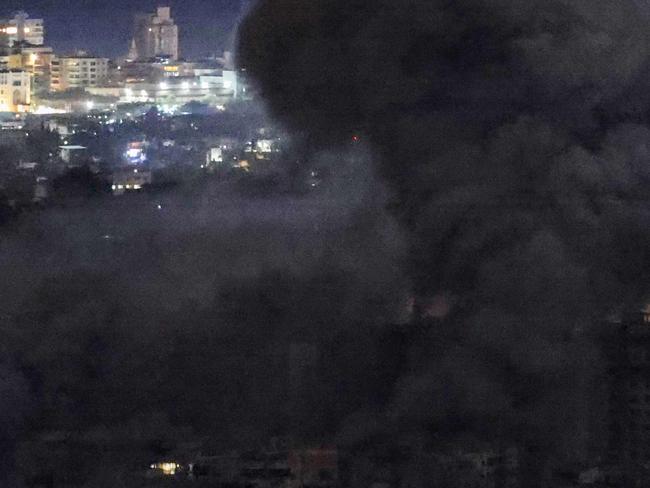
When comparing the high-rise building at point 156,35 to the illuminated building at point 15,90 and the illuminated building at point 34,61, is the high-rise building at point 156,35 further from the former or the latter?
the illuminated building at point 15,90

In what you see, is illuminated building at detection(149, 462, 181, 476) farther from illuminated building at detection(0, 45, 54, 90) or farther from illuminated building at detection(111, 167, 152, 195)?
illuminated building at detection(0, 45, 54, 90)

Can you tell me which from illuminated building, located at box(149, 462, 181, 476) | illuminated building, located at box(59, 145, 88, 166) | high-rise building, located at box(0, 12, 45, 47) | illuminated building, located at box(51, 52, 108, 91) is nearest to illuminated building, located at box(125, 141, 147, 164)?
illuminated building, located at box(59, 145, 88, 166)

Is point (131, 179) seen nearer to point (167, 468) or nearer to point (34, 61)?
point (34, 61)

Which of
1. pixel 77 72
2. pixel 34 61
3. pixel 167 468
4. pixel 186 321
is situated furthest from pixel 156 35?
pixel 167 468

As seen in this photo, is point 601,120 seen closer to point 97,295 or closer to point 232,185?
point 232,185

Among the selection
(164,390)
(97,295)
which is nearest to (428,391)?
(164,390)

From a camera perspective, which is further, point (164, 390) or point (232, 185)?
point (232, 185)

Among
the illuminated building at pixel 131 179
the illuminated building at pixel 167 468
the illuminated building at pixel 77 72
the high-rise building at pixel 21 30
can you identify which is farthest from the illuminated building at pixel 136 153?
the illuminated building at pixel 167 468
